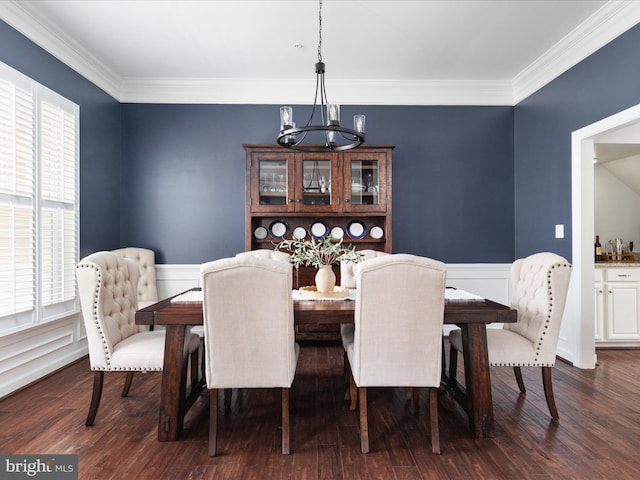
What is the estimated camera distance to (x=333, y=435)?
199 cm

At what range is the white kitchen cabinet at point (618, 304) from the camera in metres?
3.48

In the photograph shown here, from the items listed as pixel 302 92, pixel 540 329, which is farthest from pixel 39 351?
pixel 540 329

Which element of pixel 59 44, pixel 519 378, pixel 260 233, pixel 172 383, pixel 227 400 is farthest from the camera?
pixel 260 233

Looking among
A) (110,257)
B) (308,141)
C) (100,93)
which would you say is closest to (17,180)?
(110,257)

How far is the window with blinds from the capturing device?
2.51 metres

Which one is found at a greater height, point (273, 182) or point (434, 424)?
point (273, 182)

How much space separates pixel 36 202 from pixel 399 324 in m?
2.80

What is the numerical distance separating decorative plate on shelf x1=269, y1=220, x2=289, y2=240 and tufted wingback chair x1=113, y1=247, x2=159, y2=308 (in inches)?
50.7

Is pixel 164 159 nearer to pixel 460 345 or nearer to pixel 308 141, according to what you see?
pixel 308 141

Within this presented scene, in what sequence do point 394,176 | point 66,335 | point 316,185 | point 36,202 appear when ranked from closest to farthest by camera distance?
point 36,202, point 66,335, point 316,185, point 394,176

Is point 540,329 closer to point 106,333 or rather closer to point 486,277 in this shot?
point 486,277

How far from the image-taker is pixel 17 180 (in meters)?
2.60

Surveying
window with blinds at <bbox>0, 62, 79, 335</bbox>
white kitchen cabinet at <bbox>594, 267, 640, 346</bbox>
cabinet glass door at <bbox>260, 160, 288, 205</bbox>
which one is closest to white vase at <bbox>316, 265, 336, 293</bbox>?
cabinet glass door at <bbox>260, 160, 288, 205</bbox>

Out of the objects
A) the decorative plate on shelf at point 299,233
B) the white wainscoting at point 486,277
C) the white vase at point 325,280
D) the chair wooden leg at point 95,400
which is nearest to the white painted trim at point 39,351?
the chair wooden leg at point 95,400
